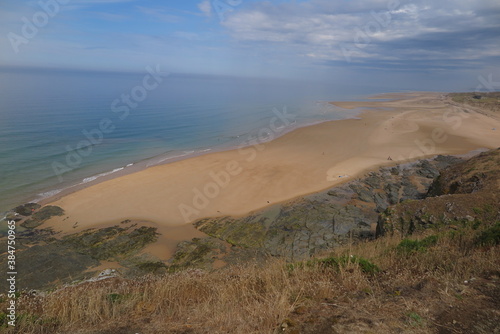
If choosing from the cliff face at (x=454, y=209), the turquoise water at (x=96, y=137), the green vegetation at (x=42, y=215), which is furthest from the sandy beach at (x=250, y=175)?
the cliff face at (x=454, y=209)

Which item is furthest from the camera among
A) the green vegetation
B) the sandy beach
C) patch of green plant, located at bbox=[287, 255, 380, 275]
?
the sandy beach

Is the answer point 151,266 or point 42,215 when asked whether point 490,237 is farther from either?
point 42,215

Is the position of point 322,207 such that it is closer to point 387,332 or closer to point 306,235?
point 306,235

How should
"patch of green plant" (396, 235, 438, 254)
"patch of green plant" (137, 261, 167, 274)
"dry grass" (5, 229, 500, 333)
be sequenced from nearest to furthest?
"dry grass" (5, 229, 500, 333) → "patch of green plant" (396, 235, 438, 254) → "patch of green plant" (137, 261, 167, 274)

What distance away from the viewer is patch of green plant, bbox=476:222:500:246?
211 inches

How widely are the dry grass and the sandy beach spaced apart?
7.00m

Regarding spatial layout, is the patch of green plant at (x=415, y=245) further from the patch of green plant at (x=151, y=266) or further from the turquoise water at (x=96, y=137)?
the turquoise water at (x=96, y=137)

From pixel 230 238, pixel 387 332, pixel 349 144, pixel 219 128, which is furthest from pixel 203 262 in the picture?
pixel 219 128

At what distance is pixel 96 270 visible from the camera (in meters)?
9.94

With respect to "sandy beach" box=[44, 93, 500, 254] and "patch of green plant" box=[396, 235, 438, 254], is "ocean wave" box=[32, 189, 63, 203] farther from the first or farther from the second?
"patch of green plant" box=[396, 235, 438, 254]

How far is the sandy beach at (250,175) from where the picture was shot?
14.5 metres

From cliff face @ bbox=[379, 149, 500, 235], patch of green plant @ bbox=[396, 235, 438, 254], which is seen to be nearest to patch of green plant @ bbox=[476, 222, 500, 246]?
patch of green plant @ bbox=[396, 235, 438, 254]

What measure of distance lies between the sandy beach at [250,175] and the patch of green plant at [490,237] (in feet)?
32.4

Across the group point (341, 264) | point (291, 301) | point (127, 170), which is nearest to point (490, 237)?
point (341, 264)
